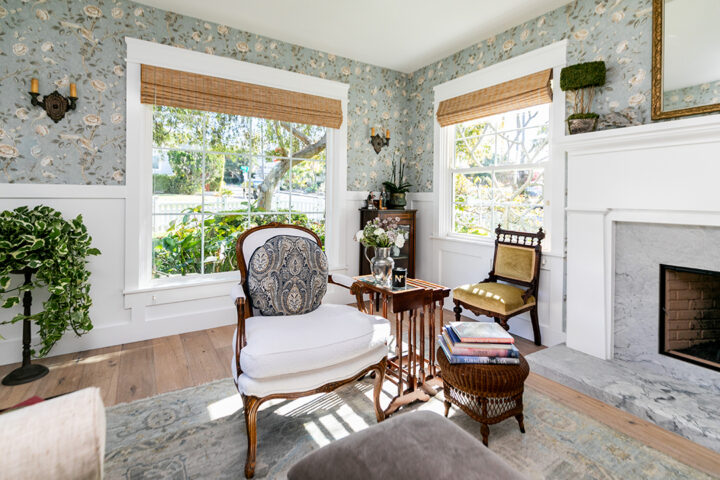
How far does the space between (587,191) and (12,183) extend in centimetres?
420

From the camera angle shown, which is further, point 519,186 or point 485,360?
point 519,186

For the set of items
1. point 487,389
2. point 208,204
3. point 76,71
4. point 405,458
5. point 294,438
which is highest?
point 76,71

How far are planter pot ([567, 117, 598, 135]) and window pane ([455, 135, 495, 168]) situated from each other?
951 mm

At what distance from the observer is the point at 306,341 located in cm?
177

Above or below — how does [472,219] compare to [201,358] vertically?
above

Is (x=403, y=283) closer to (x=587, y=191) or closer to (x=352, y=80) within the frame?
(x=587, y=191)

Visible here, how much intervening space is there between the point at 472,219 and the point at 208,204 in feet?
8.80

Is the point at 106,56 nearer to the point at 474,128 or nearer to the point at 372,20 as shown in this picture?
the point at 372,20

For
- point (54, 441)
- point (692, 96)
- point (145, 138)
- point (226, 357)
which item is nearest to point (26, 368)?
point (226, 357)

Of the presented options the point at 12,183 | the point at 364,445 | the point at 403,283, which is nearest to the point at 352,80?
the point at 403,283

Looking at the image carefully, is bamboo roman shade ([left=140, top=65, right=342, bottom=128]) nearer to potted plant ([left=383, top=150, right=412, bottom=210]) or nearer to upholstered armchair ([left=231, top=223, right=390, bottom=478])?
potted plant ([left=383, top=150, right=412, bottom=210])

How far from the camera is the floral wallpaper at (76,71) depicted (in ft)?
8.57

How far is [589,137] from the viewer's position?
2588 mm

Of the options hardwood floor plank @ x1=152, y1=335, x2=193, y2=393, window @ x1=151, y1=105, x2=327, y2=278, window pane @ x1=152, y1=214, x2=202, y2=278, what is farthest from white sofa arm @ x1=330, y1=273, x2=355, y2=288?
window pane @ x1=152, y1=214, x2=202, y2=278
